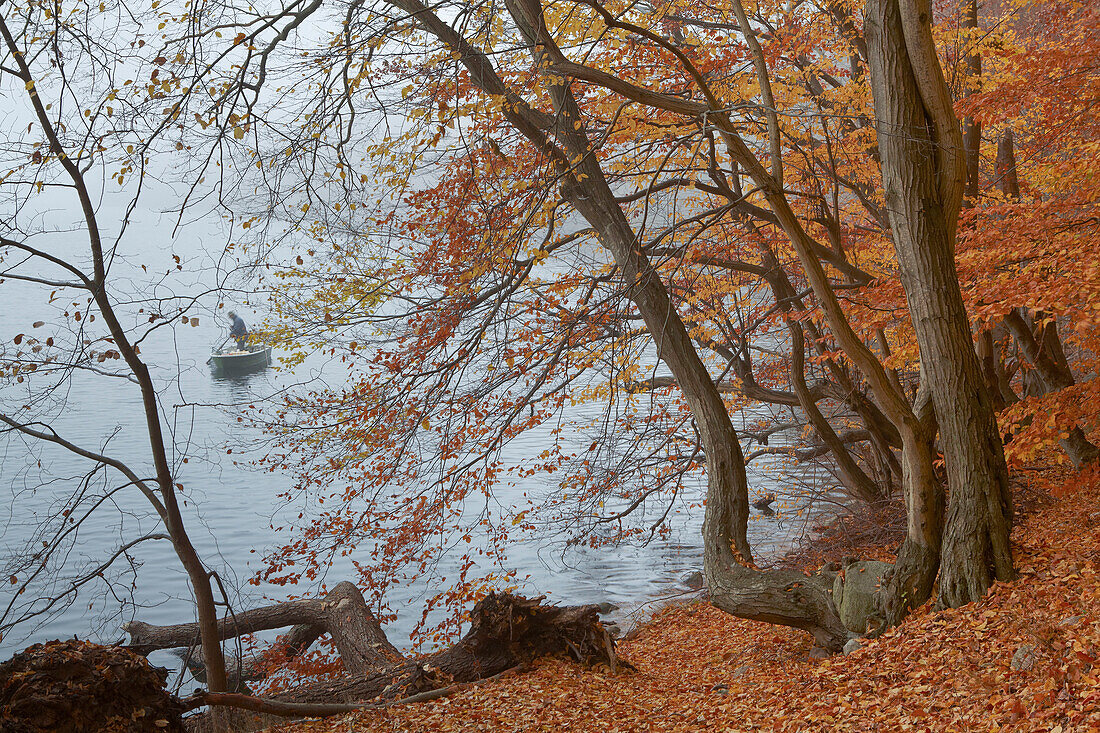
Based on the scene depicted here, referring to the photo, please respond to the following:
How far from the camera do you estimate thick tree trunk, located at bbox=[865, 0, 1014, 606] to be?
16.9 feet

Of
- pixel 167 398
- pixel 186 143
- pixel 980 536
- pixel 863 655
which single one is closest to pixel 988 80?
pixel 980 536

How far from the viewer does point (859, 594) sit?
5.89 m

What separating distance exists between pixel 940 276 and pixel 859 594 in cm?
251

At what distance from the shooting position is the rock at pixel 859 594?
18.9 ft

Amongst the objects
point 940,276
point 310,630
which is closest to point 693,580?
point 310,630

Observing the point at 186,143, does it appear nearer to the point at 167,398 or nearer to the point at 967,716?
the point at 967,716

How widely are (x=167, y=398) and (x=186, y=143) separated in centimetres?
2440

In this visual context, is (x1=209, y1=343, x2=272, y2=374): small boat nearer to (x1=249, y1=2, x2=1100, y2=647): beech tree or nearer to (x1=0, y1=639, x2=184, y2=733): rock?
(x1=249, y1=2, x2=1100, y2=647): beech tree

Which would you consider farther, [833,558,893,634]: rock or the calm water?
the calm water

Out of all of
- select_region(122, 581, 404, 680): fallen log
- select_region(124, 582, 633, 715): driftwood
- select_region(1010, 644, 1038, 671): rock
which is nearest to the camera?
select_region(1010, 644, 1038, 671): rock

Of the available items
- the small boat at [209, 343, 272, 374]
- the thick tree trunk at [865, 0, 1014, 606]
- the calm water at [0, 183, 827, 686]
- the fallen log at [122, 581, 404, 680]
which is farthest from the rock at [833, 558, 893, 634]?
the small boat at [209, 343, 272, 374]

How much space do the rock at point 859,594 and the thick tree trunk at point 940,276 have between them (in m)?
0.61

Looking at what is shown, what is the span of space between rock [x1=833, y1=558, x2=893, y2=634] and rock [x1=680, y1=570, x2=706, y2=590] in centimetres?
764

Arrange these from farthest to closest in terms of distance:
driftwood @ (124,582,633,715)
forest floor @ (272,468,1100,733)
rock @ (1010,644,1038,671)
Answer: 1. driftwood @ (124,582,633,715)
2. rock @ (1010,644,1038,671)
3. forest floor @ (272,468,1100,733)
